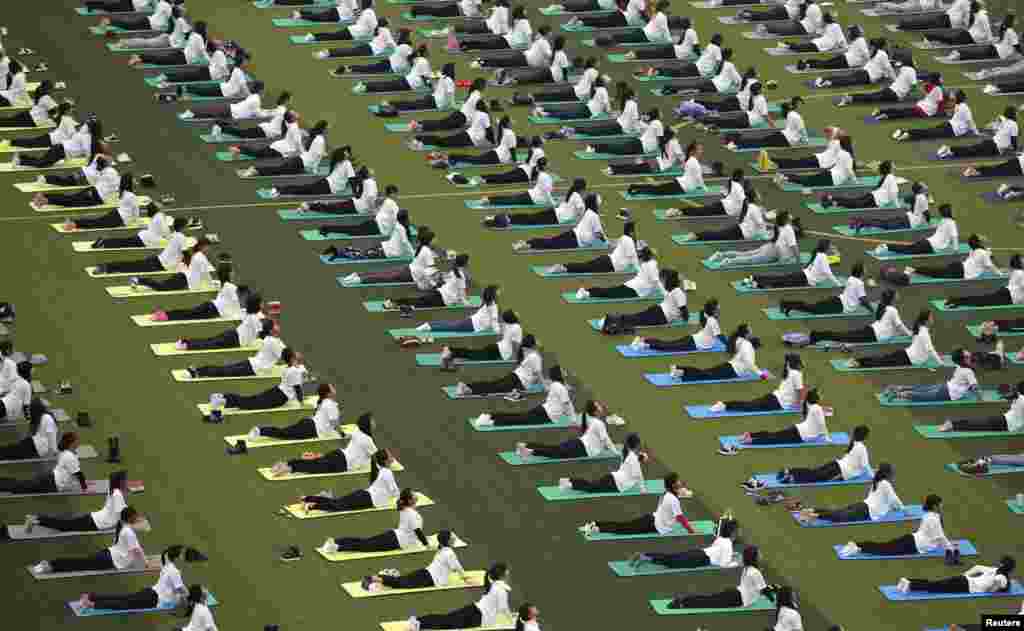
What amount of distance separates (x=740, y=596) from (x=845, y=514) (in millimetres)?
3569

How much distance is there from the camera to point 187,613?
1574 inches

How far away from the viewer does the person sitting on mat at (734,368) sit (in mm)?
49562

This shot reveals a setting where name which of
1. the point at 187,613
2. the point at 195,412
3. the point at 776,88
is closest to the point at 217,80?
the point at 776,88

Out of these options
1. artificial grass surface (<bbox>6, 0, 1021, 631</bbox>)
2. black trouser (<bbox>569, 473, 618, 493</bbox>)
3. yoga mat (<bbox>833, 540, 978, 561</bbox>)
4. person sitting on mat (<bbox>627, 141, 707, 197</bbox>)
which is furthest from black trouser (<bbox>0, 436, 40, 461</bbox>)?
person sitting on mat (<bbox>627, 141, 707, 197</bbox>)

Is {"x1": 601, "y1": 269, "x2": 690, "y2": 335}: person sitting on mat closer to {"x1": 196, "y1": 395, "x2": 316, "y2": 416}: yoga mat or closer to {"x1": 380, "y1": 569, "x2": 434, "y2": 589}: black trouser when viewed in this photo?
{"x1": 196, "y1": 395, "x2": 316, "y2": 416}: yoga mat

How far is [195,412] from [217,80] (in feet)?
61.6

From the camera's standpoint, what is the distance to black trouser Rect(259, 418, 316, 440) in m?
46.6

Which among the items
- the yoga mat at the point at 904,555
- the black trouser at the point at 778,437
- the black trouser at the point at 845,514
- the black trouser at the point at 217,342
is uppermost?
the black trouser at the point at 217,342

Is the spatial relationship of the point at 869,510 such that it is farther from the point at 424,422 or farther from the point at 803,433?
the point at 424,422

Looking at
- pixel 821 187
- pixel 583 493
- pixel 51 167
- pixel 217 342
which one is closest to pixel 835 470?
pixel 583 493

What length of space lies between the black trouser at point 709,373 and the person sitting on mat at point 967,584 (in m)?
8.51

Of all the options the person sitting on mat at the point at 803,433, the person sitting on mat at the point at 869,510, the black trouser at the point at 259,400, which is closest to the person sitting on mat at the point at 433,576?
the person sitting on mat at the point at 869,510

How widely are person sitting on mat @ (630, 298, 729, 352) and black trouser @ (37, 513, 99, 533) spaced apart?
1271 centimetres

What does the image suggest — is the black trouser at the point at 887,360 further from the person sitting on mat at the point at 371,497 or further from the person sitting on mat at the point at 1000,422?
the person sitting on mat at the point at 371,497
